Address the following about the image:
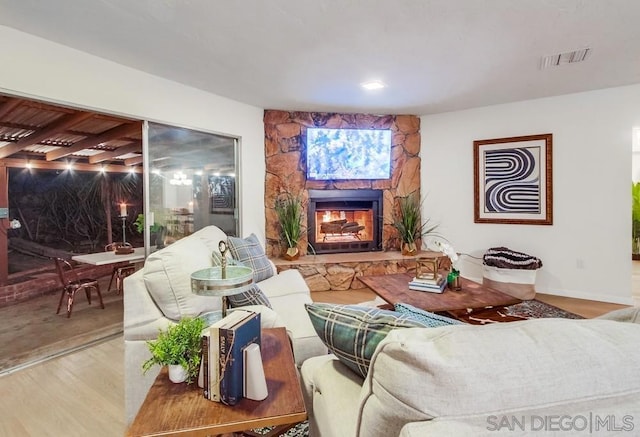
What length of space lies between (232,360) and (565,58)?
3.51 m

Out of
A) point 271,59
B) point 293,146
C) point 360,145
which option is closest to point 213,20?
point 271,59

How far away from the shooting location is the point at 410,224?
183 inches

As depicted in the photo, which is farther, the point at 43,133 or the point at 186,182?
the point at 43,133

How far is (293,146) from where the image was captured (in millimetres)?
4508

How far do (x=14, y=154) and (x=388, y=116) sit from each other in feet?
15.0

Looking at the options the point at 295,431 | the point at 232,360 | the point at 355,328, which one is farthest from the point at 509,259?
the point at 232,360

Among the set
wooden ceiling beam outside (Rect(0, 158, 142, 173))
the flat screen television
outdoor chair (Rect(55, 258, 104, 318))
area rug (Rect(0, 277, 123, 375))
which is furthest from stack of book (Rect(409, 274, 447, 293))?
outdoor chair (Rect(55, 258, 104, 318))

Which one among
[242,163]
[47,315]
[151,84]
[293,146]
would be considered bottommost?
[47,315]

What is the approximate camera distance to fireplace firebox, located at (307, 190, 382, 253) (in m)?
4.66

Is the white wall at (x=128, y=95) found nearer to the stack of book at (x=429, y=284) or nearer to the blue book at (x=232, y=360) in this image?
the stack of book at (x=429, y=284)

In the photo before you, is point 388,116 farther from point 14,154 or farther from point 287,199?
point 14,154

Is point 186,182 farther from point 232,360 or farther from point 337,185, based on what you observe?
point 232,360

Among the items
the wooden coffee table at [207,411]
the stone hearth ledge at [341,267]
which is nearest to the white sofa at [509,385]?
the wooden coffee table at [207,411]

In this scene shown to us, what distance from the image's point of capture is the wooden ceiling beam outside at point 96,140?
397cm
